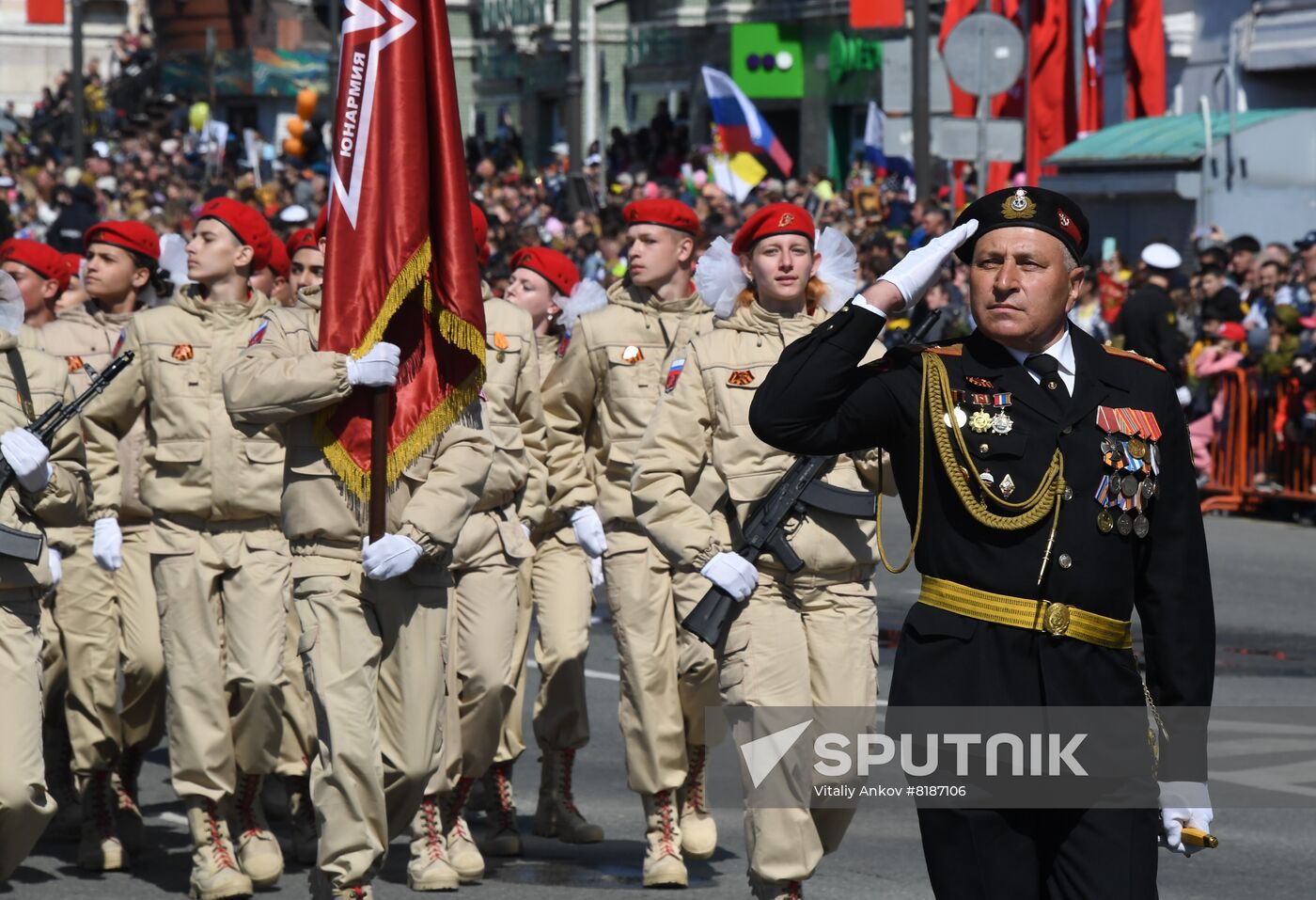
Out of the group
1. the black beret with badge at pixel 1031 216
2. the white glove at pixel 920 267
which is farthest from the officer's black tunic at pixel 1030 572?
the black beret with badge at pixel 1031 216

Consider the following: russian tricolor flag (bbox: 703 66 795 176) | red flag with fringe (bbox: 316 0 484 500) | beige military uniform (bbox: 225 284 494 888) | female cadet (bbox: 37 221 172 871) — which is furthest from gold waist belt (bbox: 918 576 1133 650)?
russian tricolor flag (bbox: 703 66 795 176)

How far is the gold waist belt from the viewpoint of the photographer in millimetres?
4910

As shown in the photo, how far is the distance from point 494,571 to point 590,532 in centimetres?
66

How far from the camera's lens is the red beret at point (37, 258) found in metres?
9.82

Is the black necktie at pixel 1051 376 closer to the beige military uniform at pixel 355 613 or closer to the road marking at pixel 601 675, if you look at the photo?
the beige military uniform at pixel 355 613

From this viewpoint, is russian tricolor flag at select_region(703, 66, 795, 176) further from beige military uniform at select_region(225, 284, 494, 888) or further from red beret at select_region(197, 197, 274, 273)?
beige military uniform at select_region(225, 284, 494, 888)

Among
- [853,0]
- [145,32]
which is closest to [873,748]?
[853,0]

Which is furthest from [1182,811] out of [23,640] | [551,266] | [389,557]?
[551,266]

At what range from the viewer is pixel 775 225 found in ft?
25.0

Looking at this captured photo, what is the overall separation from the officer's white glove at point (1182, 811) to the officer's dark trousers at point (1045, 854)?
0.03 meters

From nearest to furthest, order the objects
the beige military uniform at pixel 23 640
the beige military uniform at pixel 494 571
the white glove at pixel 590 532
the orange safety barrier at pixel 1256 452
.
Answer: the beige military uniform at pixel 23 640 → the beige military uniform at pixel 494 571 → the white glove at pixel 590 532 → the orange safety barrier at pixel 1256 452

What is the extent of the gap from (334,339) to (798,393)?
8.10 ft

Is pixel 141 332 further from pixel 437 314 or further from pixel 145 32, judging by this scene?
pixel 145 32

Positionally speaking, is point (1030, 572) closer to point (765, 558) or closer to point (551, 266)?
point (765, 558)
